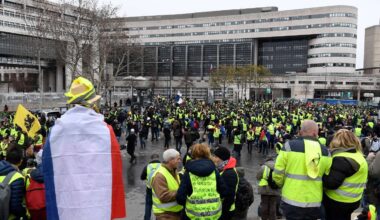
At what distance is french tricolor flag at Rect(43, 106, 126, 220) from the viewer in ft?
7.82

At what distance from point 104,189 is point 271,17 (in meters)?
101

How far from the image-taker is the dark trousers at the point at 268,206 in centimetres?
620

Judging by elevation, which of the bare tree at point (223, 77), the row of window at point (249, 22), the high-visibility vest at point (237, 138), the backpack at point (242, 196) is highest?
the row of window at point (249, 22)

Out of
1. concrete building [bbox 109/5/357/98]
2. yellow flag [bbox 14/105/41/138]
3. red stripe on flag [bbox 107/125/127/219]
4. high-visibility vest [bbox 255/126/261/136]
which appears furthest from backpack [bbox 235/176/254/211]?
concrete building [bbox 109/5/357/98]

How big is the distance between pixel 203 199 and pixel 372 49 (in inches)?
5307

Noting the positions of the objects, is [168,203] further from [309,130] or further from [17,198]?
[309,130]

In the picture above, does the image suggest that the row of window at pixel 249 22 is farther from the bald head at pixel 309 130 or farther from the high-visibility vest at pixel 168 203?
the high-visibility vest at pixel 168 203

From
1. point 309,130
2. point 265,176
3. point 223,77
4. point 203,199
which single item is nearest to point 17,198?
point 203,199

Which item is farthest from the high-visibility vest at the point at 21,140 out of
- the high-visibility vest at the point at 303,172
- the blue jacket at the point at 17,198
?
the high-visibility vest at the point at 303,172

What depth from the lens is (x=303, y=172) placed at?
3.77 m

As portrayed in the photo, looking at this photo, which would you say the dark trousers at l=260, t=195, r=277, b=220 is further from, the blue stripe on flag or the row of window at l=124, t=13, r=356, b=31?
the row of window at l=124, t=13, r=356, b=31

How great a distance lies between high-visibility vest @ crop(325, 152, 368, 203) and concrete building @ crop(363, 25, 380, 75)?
126 meters

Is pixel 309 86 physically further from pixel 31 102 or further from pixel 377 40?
pixel 31 102

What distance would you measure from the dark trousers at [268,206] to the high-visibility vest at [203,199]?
8.43 ft
